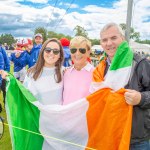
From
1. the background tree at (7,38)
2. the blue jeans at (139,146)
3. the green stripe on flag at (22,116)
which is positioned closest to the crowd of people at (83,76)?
the blue jeans at (139,146)

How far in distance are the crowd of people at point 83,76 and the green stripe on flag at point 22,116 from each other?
12cm

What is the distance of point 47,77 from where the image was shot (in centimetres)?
362

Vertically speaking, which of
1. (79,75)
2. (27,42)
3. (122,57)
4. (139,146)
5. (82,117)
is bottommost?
(139,146)

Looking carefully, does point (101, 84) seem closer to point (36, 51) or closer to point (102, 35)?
point (102, 35)

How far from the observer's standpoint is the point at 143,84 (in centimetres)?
261

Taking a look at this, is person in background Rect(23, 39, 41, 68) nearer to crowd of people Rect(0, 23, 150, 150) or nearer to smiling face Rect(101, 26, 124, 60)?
crowd of people Rect(0, 23, 150, 150)

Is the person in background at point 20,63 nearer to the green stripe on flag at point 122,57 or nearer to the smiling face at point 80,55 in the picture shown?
the smiling face at point 80,55

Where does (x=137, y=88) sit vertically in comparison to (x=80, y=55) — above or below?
below

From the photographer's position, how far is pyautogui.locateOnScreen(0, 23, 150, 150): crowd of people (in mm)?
2619

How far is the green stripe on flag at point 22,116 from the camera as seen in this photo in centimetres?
352

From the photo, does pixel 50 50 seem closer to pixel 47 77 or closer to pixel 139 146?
pixel 47 77

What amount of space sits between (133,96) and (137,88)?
102 mm

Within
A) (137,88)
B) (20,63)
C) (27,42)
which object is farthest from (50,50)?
(27,42)

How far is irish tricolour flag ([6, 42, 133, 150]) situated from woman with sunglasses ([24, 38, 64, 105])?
3.3 inches
